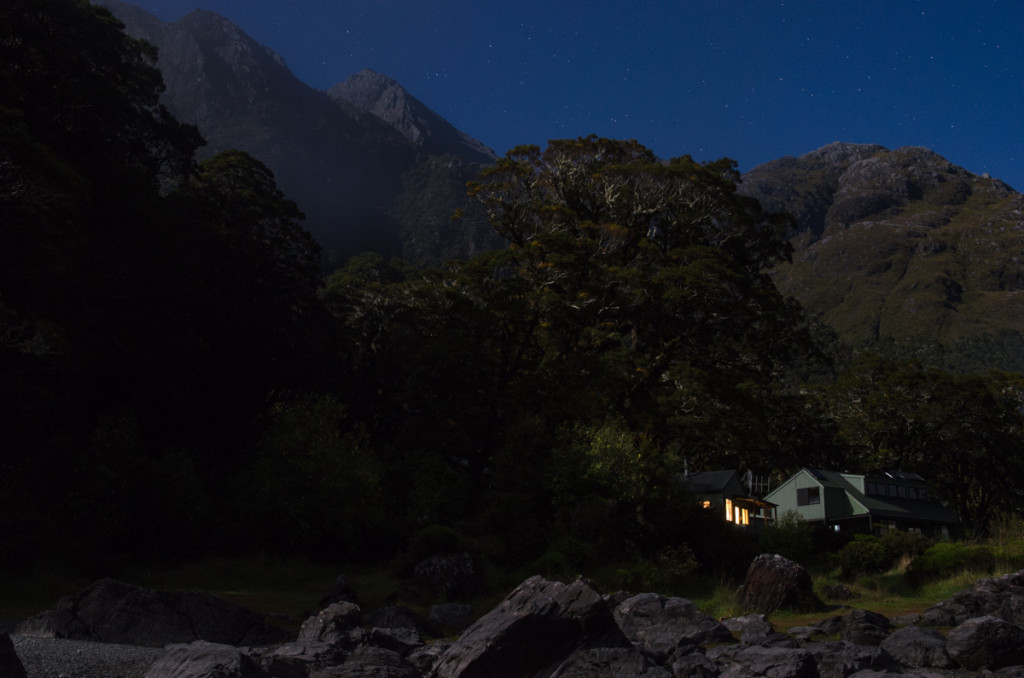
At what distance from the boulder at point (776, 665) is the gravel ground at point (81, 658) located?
29.6ft

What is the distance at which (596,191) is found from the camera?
4338 cm

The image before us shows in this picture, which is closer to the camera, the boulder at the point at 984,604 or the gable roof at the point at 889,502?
the boulder at the point at 984,604

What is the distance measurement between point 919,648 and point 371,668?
10.2 metres

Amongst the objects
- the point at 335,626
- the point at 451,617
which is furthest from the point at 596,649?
the point at 451,617

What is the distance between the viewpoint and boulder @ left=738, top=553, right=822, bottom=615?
22.9 metres

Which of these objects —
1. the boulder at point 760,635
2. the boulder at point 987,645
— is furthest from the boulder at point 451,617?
the boulder at point 987,645

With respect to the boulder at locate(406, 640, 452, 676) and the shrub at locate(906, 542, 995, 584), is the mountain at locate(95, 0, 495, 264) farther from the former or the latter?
the boulder at locate(406, 640, 452, 676)

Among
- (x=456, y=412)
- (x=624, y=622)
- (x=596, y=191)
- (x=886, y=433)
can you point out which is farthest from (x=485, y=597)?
(x=886, y=433)

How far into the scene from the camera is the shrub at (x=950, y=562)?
26.1m

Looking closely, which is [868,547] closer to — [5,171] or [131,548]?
[131,548]

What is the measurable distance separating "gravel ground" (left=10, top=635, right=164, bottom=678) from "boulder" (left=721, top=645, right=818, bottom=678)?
9.03m

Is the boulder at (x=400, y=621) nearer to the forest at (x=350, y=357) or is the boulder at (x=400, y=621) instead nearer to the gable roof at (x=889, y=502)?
the forest at (x=350, y=357)

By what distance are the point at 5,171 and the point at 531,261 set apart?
80.8 ft

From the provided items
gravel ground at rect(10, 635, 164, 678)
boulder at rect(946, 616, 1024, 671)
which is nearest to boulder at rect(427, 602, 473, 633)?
gravel ground at rect(10, 635, 164, 678)
